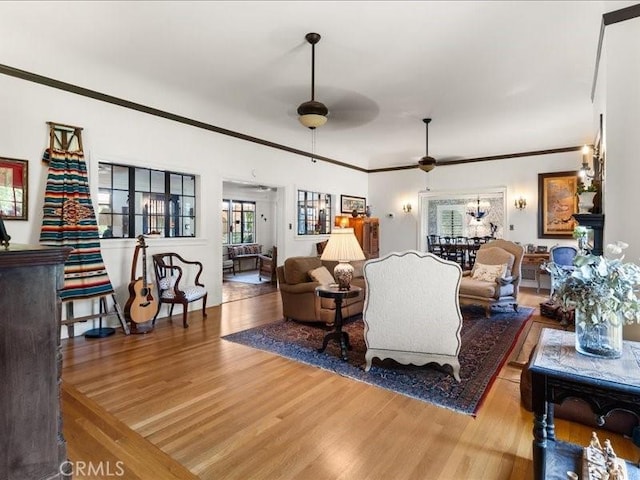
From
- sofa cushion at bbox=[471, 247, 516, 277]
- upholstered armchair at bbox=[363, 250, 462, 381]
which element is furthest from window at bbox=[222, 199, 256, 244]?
upholstered armchair at bbox=[363, 250, 462, 381]

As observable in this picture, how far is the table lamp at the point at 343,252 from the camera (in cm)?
345

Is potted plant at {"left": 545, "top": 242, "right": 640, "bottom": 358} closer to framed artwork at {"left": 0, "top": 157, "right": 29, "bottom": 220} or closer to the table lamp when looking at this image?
the table lamp

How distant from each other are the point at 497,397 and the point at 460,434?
2.26ft

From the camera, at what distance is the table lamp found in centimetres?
345

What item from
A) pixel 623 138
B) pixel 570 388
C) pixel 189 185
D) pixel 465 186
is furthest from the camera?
pixel 465 186

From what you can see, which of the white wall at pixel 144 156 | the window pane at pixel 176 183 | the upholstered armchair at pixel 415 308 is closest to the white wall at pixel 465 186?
the white wall at pixel 144 156

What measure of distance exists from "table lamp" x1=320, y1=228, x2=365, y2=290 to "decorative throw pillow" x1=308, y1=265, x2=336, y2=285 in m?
0.90

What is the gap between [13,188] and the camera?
3.60 metres

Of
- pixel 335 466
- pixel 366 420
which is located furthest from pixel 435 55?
pixel 335 466

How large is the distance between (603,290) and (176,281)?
4.36m

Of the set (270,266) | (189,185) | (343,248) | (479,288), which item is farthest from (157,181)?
(479,288)

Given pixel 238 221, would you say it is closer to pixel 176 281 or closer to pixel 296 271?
pixel 176 281

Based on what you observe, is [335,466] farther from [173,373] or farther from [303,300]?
[303,300]

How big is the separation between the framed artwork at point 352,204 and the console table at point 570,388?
6.98 meters
